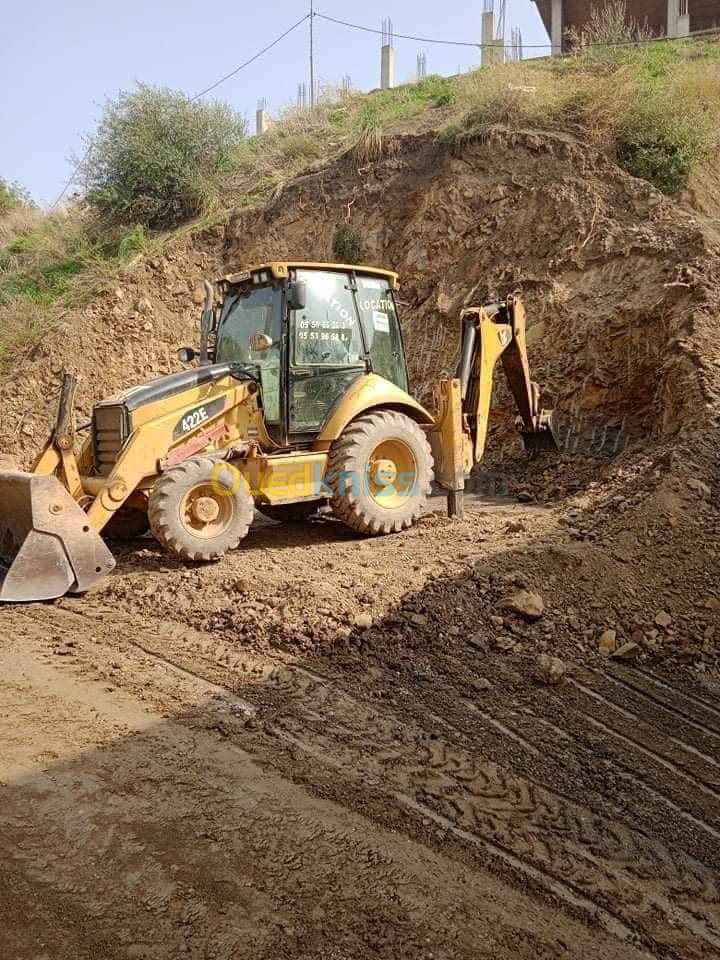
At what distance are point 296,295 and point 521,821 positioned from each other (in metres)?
4.56

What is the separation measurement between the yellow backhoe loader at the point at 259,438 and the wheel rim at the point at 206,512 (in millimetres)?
10

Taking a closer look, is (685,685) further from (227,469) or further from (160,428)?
(160,428)

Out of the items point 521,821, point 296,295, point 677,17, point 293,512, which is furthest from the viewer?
point 677,17

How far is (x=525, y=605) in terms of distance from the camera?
4879mm

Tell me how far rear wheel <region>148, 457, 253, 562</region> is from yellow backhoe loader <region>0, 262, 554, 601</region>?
0.04ft

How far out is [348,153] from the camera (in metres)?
14.3

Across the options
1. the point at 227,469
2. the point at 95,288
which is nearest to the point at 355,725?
the point at 227,469

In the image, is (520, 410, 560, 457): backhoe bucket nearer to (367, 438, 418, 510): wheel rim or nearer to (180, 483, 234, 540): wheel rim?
(367, 438, 418, 510): wheel rim

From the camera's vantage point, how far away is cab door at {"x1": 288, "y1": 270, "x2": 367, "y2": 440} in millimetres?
6641

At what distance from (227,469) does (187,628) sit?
5.05 ft

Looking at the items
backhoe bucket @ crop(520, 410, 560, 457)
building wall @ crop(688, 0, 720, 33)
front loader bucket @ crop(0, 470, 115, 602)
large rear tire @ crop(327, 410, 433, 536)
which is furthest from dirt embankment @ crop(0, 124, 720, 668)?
building wall @ crop(688, 0, 720, 33)

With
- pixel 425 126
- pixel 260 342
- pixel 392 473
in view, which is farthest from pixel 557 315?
pixel 425 126

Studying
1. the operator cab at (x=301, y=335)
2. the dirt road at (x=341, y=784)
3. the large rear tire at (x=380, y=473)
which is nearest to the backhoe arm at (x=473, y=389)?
the large rear tire at (x=380, y=473)

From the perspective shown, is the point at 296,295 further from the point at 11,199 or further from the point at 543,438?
the point at 11,199
